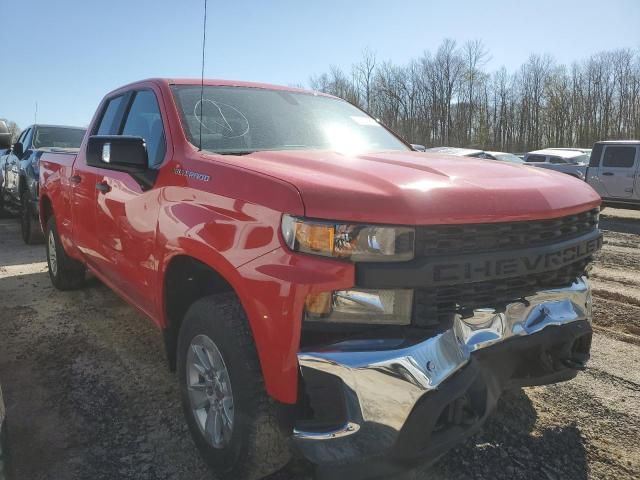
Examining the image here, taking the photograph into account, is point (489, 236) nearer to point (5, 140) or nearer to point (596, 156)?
point (5, 140)

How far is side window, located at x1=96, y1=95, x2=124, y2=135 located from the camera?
378 cm

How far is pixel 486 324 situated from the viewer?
6.50 feet

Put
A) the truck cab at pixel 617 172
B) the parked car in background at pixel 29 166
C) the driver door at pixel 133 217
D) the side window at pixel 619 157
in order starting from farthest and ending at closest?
1. the side window at pixel 619 157
2. the truck cab at pixel 617 172
3. the parked car in background at pixel 29 166
4. the driver door at pixel 133 217

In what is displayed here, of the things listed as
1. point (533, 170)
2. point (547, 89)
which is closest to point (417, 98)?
point (547, 89)

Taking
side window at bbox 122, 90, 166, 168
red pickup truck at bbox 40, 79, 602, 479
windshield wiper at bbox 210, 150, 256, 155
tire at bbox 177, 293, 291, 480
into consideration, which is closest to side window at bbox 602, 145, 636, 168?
red pickup truck at bbox 40, 79, 602, 479

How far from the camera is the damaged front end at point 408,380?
171 centimetres

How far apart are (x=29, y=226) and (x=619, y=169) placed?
492 inches

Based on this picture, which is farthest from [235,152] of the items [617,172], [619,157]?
[619,157]

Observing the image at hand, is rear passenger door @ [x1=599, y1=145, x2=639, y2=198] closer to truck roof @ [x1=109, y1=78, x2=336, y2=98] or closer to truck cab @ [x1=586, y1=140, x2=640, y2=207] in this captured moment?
truck cab @ [x1=586, y1=140, x2=640, y2=207]

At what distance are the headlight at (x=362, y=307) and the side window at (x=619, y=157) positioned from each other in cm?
1290

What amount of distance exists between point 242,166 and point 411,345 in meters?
0.99

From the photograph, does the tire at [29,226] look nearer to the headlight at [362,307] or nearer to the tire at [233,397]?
the tire at [233,397]

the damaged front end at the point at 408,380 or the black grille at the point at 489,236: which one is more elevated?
the black grille at the point at 489,236

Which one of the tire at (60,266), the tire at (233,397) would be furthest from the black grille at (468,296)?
the tire at (60,266)
